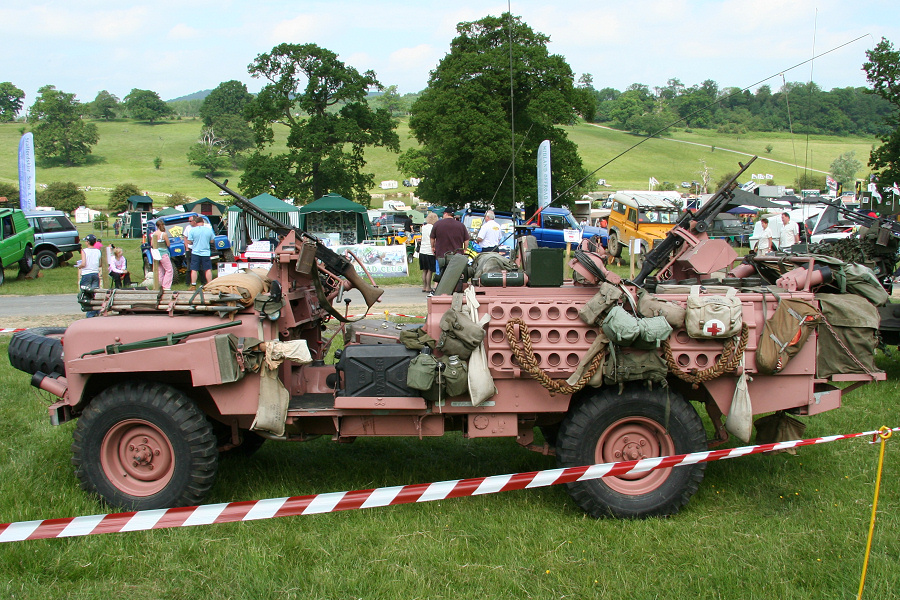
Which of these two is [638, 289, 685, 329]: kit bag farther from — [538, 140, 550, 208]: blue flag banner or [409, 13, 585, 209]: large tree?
[409, 13, 585, 209]: large tree

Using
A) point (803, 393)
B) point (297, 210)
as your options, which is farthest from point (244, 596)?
point (297, 210)

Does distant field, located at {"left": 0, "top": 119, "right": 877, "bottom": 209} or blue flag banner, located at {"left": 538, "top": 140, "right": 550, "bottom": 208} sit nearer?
blue flag banner, located at {"left": 538, "top": 140, "right": 550, "bottom": 208}

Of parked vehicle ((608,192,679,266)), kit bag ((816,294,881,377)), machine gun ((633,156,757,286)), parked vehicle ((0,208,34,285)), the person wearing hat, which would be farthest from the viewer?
parked vehicle ((608,192,679,266))

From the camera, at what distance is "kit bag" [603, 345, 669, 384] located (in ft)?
14.3

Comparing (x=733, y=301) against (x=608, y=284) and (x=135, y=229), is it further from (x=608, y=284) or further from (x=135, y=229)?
(x=135, y=229)

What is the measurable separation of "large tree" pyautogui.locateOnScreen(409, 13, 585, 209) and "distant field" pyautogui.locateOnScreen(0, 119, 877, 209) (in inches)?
1079

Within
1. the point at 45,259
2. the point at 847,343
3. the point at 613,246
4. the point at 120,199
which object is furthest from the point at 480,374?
the point at 120,199

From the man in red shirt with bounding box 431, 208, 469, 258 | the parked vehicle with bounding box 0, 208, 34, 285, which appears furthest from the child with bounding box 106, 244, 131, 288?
the man in red shirt with bounding box 431, 208, 469, 258

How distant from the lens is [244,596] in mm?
3727

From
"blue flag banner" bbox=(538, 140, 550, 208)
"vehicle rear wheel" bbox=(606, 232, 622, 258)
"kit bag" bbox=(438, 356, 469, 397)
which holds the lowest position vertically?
"kit bag" bbox=(438, 356, 469, 397)

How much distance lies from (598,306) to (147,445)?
9.96ft

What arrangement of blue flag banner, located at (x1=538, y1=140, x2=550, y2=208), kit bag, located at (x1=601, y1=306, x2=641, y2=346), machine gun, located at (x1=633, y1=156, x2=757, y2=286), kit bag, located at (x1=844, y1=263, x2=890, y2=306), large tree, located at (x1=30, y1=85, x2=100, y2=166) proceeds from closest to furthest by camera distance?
kit bag, located at (x1=601, y1=306, x2=641, y2=346) < machine gun, located at (x1=633, y1=156, x2=757, y2=286) < kit bag, located at (x1=844, y1=263, x2=890, y2=306) < blue flag banner, located at (x1=538, y1=140, x2=550, y2=208) < large tree, located at (x1=30, y1=85, x2=100, y2=166)

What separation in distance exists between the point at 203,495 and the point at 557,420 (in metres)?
2.39

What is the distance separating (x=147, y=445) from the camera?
4.67 m
